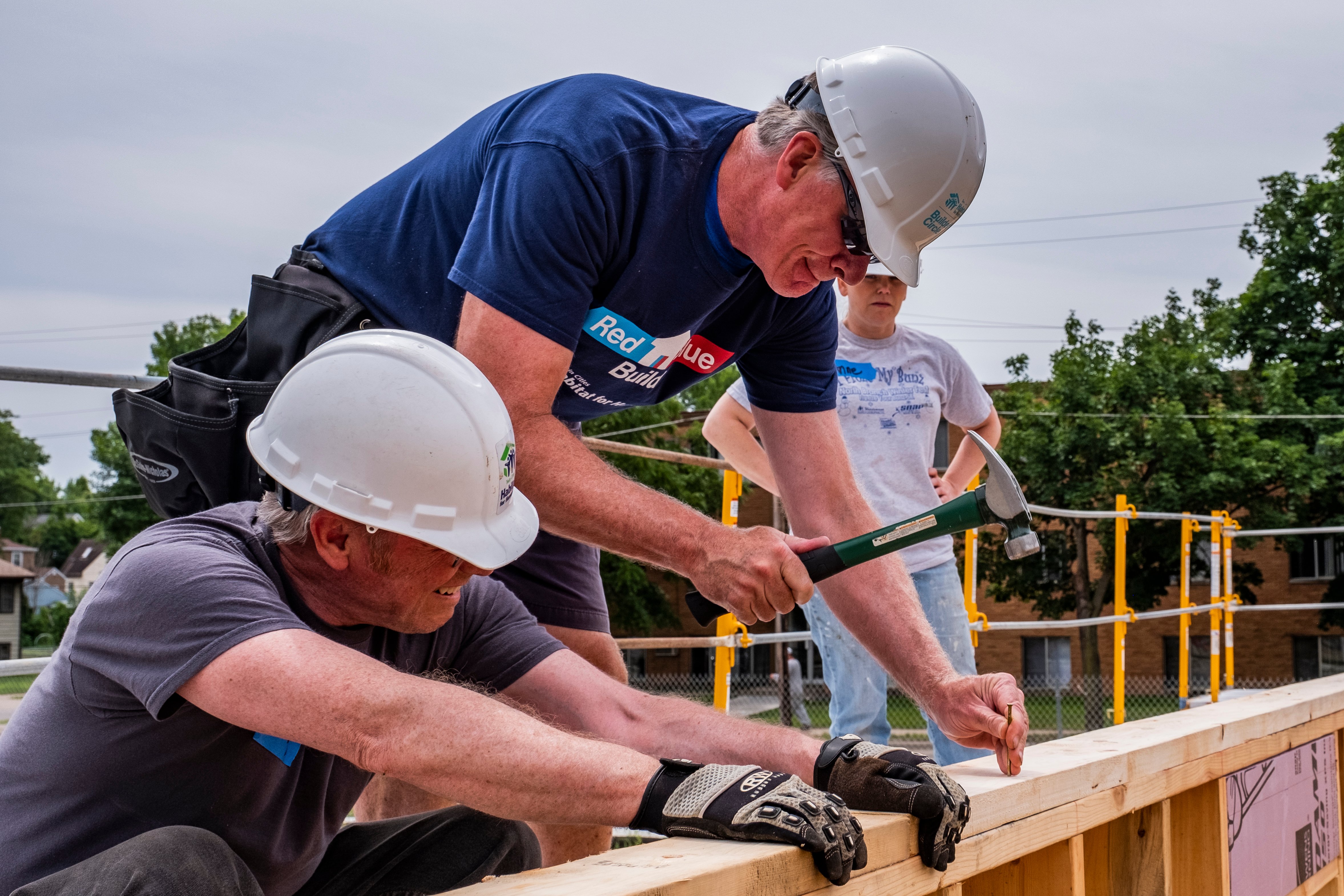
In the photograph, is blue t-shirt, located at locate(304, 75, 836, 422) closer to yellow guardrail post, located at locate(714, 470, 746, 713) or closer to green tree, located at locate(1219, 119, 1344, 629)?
yellow guardrail post, located at locate(714, 470, 746, 713)

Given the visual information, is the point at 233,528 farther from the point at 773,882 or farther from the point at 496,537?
the point at 773,882

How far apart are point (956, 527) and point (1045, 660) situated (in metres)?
32.8

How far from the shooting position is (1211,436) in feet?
83.2

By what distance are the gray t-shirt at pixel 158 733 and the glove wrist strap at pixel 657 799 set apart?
18.4 inches

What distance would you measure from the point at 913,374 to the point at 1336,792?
1936 millimetres

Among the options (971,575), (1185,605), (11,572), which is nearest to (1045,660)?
(1185,605)

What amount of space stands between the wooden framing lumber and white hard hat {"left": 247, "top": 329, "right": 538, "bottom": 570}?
48 centimetres

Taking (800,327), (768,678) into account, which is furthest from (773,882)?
(768,678)

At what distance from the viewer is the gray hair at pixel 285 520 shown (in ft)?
5.07

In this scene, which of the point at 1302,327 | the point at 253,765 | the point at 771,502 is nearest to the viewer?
the point at 253,765

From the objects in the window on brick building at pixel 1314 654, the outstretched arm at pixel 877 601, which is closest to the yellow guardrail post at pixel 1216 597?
the outstretched arm at pixel 877 601

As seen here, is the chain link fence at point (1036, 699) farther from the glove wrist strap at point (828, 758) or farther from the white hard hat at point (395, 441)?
the white hard hat at point (395, 441)

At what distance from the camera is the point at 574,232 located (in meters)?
1.89

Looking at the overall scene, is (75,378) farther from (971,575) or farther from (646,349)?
(971,575)
